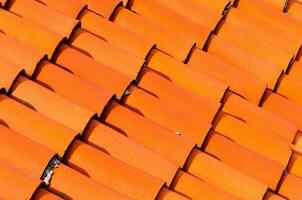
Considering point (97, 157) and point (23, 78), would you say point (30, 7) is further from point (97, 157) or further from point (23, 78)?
point (97, 157)

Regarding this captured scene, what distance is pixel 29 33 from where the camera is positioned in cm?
344

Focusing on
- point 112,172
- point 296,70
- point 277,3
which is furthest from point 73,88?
point 277,3

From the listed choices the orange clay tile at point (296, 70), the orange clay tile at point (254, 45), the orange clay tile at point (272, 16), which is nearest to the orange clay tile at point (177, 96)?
the orange clay tile at point (254, 45)

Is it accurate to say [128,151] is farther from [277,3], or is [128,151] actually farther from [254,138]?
[277,3]

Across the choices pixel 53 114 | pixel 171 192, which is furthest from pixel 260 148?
pixel 53 114

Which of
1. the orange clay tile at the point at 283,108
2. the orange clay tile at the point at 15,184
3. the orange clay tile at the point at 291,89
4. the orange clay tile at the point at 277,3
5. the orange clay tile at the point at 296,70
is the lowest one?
the orange clay tile at the point at 15,184

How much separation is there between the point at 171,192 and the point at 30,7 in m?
1.48

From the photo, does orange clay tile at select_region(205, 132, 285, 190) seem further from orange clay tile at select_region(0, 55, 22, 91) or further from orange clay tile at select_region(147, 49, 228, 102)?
orange clay tile at select_region(0, 55, 22, 91)

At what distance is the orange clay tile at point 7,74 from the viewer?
3133mm

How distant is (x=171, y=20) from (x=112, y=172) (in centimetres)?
135

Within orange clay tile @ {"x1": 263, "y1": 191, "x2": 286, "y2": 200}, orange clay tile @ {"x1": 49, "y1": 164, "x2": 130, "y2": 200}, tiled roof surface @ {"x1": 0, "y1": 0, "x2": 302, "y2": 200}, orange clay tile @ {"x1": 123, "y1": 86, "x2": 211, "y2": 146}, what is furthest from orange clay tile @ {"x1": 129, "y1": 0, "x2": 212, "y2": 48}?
orange clay tile @ {"x1": 49, "y1": 164, "x2": 130, "y2": 200}

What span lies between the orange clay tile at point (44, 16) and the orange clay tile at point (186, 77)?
21.4 inches

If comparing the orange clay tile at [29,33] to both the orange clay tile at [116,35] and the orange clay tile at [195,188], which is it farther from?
the orange clay tile at [195,188]

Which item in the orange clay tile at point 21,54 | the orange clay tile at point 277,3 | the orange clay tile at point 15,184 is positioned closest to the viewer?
the orange clay tile at point 15,184
